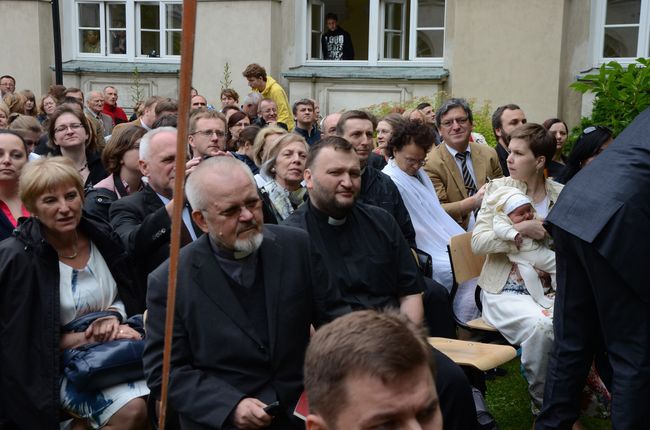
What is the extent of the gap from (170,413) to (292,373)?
662mm

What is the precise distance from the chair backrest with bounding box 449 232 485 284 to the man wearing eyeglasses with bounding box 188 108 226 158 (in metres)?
1.85

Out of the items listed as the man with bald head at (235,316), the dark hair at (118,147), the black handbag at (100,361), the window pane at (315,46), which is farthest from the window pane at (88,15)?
the man with bald head at (235,316)

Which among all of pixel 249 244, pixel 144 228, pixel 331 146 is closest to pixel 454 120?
pixel 331 146

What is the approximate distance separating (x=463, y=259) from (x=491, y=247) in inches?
17.9

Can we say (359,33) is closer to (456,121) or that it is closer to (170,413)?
(456,121)

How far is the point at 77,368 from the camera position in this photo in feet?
14.0

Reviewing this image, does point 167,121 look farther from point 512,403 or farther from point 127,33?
point 127,33

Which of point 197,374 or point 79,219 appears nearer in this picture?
point 197,374

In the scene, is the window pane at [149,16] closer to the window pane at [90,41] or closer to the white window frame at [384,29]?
the window pane at [90,41]

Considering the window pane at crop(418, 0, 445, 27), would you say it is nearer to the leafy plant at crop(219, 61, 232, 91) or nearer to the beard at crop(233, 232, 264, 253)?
the leafy plant at crop(219, 61, 232, 91)

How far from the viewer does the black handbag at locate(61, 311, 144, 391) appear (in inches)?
168

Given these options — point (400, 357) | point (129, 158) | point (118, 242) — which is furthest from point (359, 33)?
point (400, 357)

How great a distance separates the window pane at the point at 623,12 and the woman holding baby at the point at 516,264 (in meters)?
8.07

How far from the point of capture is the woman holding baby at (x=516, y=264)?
530 cm
